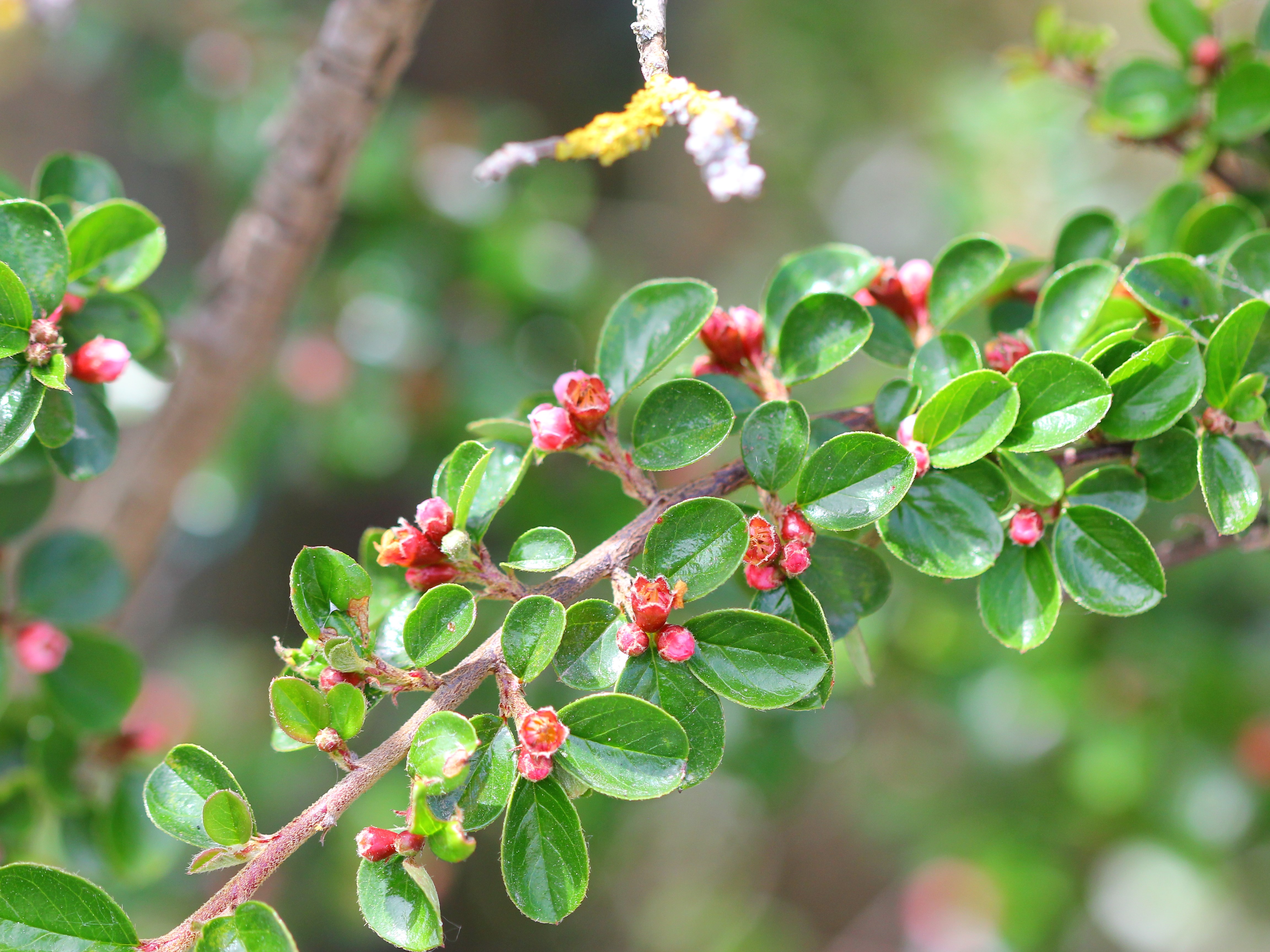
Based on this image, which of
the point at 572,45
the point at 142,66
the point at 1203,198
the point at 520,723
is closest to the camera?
the point at 520,723

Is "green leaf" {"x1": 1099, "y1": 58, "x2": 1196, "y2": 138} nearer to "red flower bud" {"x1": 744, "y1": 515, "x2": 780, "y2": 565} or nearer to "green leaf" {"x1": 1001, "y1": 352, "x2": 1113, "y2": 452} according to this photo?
"green leaf" {"x1": 1001, "y1": 352, "x2": 1113, "y2": 452}

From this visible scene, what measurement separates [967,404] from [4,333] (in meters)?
0.64

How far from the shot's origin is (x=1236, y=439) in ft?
2.17

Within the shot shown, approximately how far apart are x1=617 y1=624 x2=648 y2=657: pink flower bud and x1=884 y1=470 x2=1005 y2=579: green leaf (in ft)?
0.58

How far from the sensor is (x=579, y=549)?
5.31ft

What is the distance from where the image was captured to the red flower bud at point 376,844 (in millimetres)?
526

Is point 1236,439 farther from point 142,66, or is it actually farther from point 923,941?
point 142,66

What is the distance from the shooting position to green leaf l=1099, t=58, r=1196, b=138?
3.08 ft

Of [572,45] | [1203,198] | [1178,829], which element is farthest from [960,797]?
[572,45]

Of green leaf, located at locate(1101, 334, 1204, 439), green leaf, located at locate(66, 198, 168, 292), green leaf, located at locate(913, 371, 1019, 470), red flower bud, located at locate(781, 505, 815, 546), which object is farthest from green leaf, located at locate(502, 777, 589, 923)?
green leaf, located at locate(66, 198, 168, 292)

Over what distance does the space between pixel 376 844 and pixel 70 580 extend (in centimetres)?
63

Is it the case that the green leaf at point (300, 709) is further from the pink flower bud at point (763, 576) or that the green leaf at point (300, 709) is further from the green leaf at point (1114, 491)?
the green leaf at point (1114, 491)

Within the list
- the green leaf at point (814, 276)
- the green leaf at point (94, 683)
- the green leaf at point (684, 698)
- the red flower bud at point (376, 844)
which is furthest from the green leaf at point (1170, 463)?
the green leaf at point (94, 683)

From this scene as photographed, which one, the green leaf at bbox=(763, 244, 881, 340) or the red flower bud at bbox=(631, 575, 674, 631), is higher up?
the green leaf at bbox=(763, 244, 881, 340)
